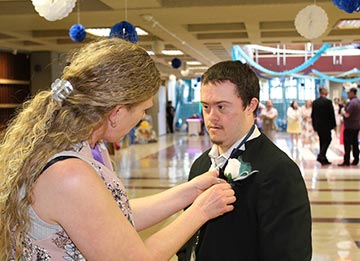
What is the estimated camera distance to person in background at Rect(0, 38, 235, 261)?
1221mm

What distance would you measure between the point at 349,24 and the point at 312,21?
3887 millimetres

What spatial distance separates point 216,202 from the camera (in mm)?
1491

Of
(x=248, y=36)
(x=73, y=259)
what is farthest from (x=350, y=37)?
(x=73, y=259)

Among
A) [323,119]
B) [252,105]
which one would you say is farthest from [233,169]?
[323,119]

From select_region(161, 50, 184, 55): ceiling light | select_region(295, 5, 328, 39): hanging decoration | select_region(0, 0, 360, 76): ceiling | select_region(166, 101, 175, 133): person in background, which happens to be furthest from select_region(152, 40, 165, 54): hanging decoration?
select_region(166, 101, 175, 133): person in background

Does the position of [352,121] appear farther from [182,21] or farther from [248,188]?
[248,188]

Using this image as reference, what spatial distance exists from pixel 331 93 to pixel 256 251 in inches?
1071

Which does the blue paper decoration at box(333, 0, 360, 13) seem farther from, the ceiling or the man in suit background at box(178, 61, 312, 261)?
the man in suit background at box(178, 61, 312, 261)

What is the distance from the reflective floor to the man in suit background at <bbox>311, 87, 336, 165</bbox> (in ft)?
1.44

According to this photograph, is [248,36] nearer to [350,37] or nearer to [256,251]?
[350,37]

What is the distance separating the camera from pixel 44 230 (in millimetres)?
1275

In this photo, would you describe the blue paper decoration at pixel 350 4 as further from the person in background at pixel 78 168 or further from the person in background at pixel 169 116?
the person in background at pixel 169 116

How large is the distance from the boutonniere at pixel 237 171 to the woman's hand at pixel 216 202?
64 mm

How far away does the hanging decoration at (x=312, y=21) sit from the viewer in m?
5.43
